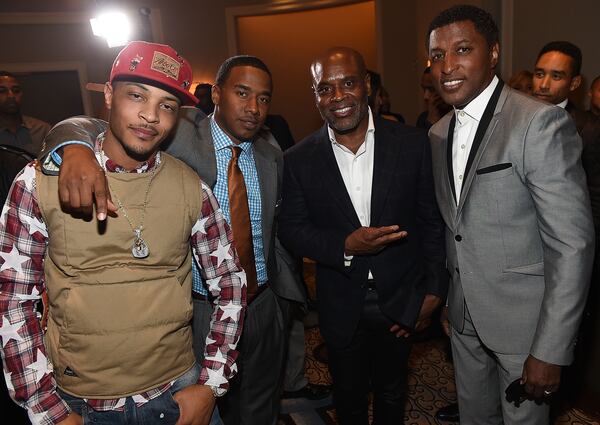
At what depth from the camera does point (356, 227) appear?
208 cm

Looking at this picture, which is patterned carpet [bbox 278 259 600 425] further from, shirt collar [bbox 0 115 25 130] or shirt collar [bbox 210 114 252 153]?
shirt collar [bbox 0 115 25 130]

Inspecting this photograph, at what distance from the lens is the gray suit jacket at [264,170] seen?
195cm

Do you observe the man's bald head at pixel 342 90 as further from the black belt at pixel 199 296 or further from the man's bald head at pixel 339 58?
the black belt at pixel 199 296

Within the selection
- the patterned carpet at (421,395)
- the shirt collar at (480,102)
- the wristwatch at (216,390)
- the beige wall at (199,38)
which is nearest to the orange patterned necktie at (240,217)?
the wristwatch at (216,390)

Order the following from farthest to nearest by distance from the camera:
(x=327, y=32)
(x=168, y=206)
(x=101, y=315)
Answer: (x=327, y=32) → (x=168, y=206) → (x=101, y=315)

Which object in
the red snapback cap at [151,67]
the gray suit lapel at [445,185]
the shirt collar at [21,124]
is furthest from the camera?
the shirt collar at [21,124]

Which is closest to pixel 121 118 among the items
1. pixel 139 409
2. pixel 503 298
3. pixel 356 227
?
pixel 139 409

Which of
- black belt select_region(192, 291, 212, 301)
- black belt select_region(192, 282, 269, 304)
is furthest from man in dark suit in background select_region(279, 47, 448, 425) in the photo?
black belt select_region(192, 291, 212, 301)

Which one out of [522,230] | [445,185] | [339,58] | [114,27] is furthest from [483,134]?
[114,27]

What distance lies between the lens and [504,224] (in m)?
1.69

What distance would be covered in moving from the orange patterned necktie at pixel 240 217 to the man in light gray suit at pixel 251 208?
3cm

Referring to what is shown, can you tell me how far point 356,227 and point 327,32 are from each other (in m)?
8.37

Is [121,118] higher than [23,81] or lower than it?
lower

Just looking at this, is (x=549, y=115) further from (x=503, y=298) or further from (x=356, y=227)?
(x=356, y=227)
